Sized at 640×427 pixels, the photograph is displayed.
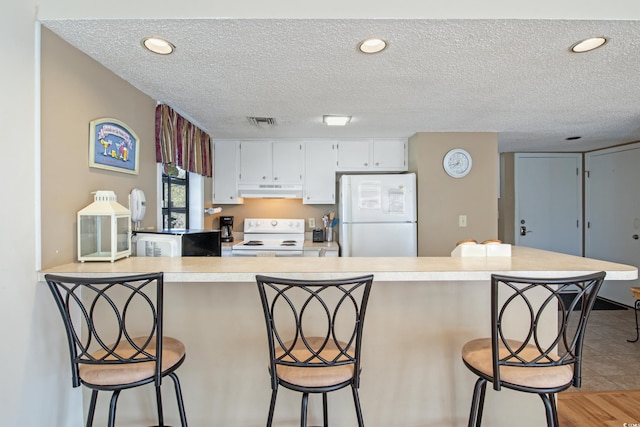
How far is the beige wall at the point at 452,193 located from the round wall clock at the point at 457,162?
0.04m

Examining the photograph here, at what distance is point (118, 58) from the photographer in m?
1.78

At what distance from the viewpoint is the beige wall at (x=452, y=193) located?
346 cm

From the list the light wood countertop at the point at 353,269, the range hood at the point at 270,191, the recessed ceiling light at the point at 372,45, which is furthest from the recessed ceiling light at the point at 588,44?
the range hood at the point at 270,191

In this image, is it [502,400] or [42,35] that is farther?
[502,400]

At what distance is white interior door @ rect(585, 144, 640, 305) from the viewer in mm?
4156

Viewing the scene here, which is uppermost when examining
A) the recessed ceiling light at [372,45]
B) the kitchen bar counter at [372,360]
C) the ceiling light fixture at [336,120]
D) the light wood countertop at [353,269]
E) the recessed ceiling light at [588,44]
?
the ceiling light fixture at [336,120]

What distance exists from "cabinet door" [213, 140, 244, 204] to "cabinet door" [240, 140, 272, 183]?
9 centimetres

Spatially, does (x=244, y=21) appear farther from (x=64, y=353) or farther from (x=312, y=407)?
(x=312, y=407)

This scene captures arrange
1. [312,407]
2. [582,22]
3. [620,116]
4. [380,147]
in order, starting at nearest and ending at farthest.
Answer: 1. [582,22]
2. [312,407]
3. [620,116]
4. [380,147]

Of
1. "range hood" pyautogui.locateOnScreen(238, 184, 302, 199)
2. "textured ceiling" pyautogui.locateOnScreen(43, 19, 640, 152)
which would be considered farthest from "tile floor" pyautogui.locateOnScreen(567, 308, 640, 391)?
"range hood" pyautogui.locateOnScreen(238, 184, 302, 199)

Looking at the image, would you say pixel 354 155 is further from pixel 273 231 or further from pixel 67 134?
pixel 67 134

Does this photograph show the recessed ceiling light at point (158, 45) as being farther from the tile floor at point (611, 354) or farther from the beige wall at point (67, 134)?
the tile floor at point (611, 354)
